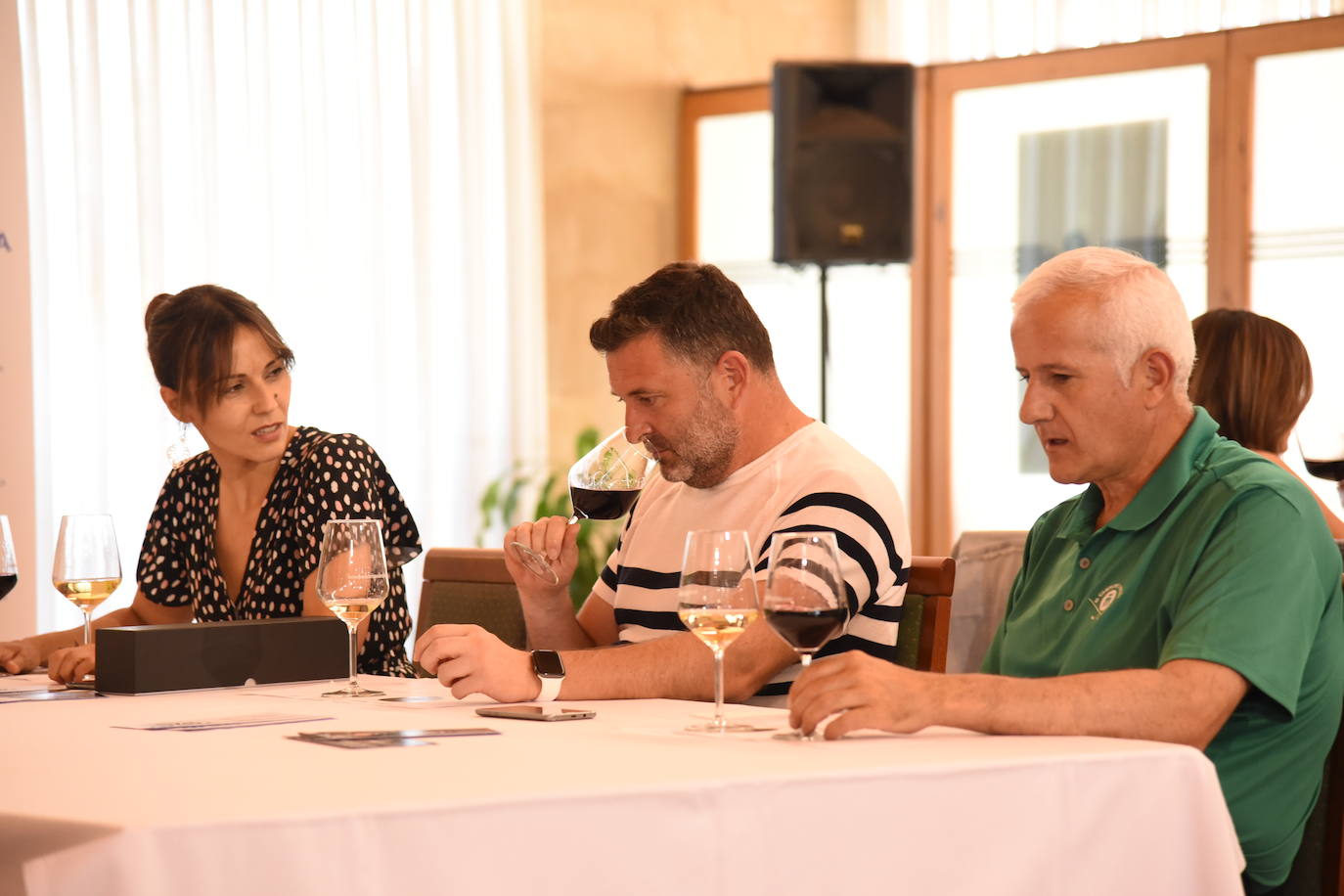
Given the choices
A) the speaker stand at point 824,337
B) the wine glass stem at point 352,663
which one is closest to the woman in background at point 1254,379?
the wine glass stem at point 352,663

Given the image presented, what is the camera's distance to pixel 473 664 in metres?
1.95

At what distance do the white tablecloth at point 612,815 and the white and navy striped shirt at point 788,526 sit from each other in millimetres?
571

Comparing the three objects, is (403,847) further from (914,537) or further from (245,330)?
(914,537)

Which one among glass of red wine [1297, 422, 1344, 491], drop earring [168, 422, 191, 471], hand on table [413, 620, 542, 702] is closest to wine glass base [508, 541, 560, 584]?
hand on table [413, 620, 542, 702]

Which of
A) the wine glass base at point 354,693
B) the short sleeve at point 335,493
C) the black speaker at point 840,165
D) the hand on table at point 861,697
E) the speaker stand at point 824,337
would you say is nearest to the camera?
the hand on table at point 861,697

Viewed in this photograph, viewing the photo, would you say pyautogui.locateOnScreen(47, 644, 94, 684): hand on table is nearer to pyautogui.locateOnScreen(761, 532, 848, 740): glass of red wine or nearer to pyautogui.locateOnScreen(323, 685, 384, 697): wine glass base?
pyautogui.locateOnScreen(323, 685, 384, 697): wine glass base

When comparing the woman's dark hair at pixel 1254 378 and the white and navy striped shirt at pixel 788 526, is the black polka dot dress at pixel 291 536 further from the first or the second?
the woman's dark hair at pixel 1254 378

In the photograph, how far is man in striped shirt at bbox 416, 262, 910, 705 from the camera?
2258mm

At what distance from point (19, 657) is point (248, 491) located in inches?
19.6

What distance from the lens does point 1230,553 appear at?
173 cm

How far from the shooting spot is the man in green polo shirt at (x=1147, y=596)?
1.62m

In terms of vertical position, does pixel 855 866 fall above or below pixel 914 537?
above

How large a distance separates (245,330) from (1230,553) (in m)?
1.76

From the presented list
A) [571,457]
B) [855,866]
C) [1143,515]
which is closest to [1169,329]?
[1143,515]
